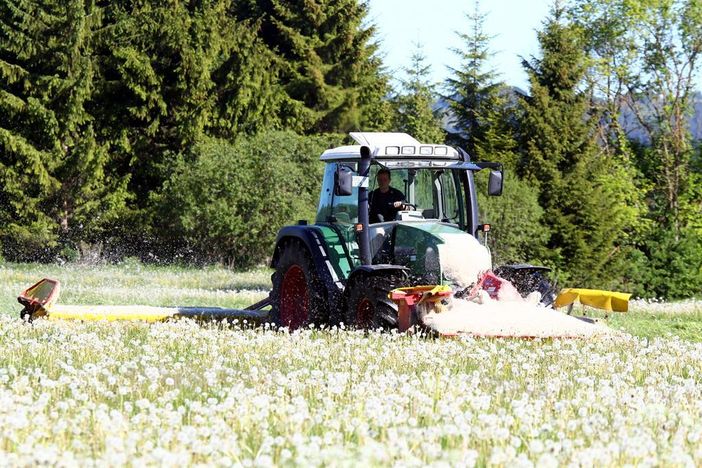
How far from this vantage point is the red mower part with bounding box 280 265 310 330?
13.4 meters

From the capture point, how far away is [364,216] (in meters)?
11.9

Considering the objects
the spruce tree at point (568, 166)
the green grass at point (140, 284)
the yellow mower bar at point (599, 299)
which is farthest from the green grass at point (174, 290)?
the spruce tree at point (568, 166)

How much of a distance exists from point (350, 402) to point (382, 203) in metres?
5.80

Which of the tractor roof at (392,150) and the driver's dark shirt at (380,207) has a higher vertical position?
the tractor roof at (392,150)

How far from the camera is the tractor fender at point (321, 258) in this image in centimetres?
1218

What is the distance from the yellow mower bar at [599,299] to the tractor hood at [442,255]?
1008mm

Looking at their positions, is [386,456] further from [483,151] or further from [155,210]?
[483,151]

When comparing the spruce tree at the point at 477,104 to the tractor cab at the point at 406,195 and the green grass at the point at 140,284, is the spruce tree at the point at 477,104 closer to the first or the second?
the green grass at the point at 140,284

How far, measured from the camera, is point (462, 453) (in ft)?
15.9

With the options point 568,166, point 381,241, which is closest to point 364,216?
point 381,241

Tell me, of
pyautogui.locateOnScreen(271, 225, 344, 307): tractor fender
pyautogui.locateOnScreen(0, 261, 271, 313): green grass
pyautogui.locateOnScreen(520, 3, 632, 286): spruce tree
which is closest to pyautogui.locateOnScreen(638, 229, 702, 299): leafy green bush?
pyautogui.locateOnScreen(520, 3, 632, 286): spruce tree

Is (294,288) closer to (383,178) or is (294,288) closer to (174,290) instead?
(383,178)

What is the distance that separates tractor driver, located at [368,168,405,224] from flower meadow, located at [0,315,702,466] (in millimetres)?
1820

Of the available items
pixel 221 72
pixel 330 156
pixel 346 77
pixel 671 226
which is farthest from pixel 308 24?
pixel 330 156
